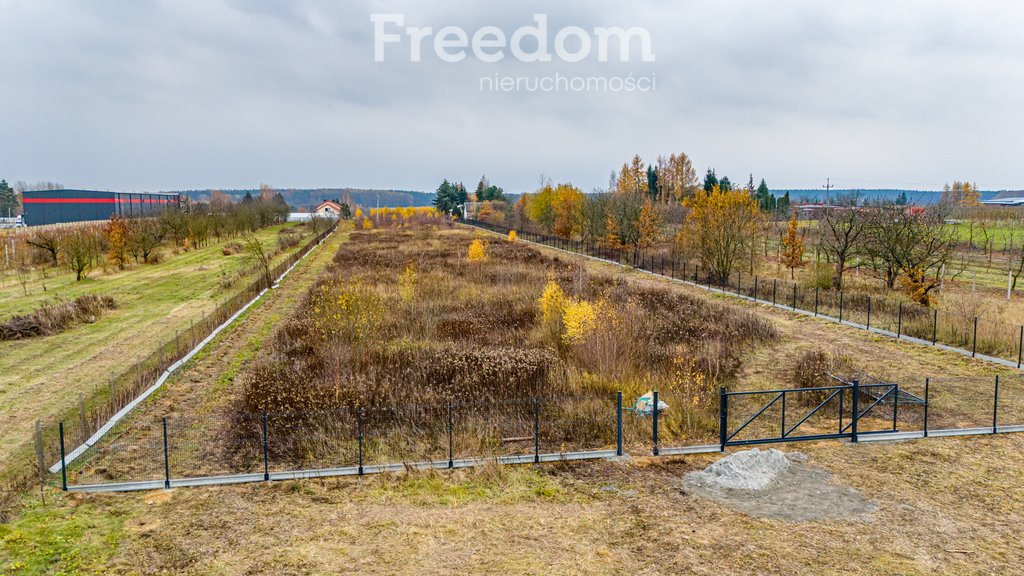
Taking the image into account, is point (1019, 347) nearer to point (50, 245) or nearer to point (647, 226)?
point (647, 226)

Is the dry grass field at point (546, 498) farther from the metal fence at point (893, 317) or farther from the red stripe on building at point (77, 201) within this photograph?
the red stripe on building at point (77, 201)

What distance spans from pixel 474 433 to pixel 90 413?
373 inches

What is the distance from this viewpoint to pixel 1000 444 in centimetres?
1426

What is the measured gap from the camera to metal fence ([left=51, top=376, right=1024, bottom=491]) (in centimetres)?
1309

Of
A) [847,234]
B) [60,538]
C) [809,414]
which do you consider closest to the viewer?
[60,538]

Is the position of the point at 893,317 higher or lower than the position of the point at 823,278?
lower

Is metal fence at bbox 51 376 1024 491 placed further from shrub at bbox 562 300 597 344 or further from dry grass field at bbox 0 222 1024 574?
shrub at bbox 562 300 597 344

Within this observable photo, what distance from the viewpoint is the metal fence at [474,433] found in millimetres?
13094

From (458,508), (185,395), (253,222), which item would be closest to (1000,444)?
(458,508)

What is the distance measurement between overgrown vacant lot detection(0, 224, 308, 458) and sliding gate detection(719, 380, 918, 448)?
52.4ft

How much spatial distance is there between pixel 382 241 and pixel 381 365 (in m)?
55.9

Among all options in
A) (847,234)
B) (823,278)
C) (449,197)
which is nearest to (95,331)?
(823,278)

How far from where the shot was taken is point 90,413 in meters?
16.3

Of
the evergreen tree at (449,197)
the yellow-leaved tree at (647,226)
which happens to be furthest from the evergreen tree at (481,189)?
the yellow-leaved tree at (647,226)
